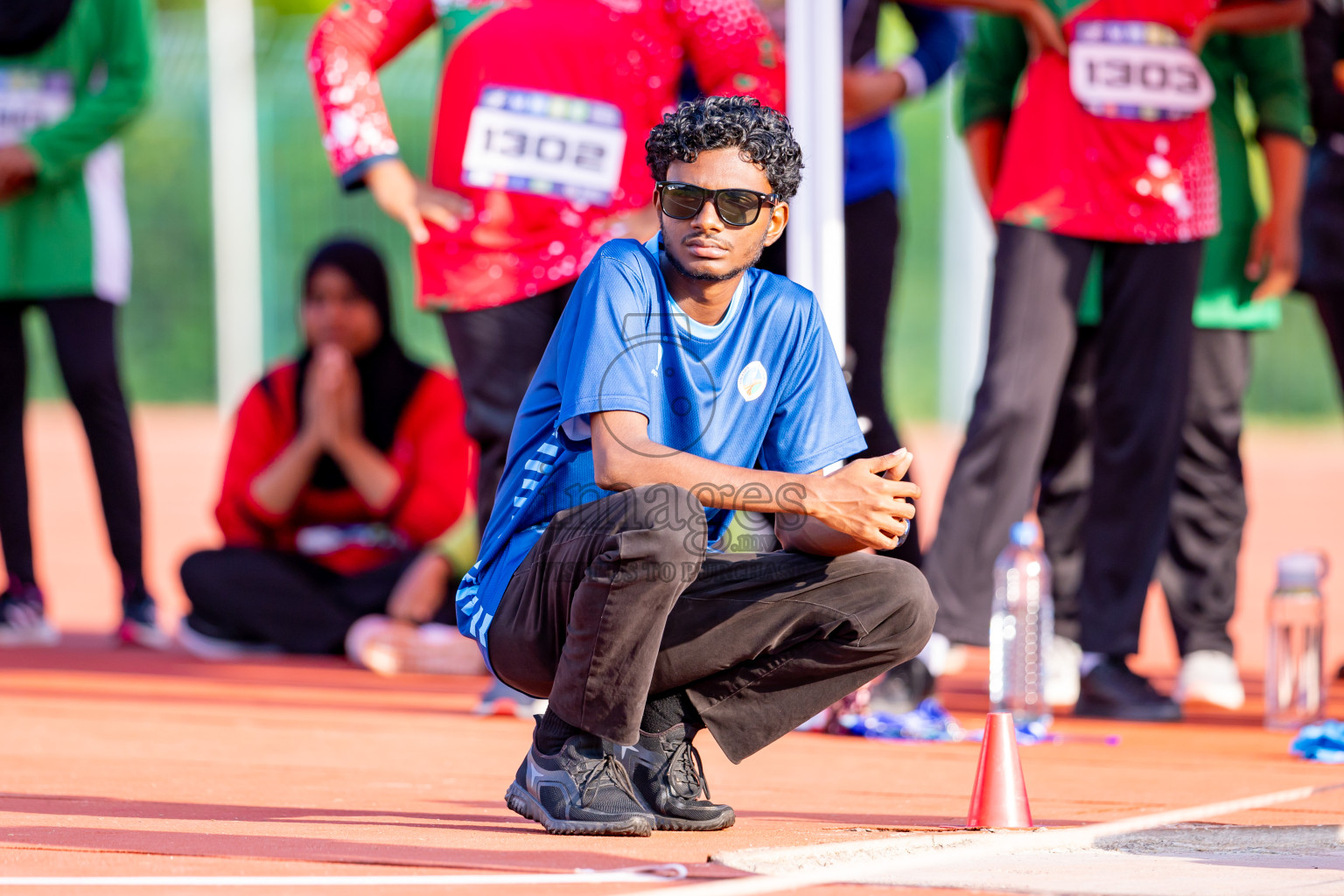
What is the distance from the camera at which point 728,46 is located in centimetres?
452

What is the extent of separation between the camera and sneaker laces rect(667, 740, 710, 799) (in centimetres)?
311

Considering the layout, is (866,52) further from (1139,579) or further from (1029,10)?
(1139,579)

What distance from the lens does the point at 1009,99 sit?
520 centimetres

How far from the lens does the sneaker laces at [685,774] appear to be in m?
3.11

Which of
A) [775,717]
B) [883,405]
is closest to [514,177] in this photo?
[883,405]

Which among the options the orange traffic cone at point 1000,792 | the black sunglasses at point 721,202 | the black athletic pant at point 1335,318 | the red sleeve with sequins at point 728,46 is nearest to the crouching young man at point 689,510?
the black sunglasses at point 721,202

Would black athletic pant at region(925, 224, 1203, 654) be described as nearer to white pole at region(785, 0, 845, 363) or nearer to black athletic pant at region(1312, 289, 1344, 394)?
white pole at region(785, 0, 845, 363)

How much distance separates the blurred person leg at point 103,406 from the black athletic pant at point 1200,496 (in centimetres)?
305

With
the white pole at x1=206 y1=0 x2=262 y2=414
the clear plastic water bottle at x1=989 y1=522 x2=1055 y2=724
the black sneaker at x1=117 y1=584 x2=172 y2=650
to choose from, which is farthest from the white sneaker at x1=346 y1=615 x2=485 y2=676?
the white pole at x1=206 y1=0 x2=262 y2=414

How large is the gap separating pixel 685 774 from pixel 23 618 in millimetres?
4049

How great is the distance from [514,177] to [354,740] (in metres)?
1.38

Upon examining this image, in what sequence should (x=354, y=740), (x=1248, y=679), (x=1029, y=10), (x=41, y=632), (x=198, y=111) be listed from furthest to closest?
(x=198, y=111) → (x=41, y=632) → (x=1248, y=679) → (x=1029, y=10) → (x=354, y=740)

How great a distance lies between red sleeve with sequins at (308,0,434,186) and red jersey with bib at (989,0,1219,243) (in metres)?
1.58

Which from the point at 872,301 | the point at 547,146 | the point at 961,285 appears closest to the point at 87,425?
the point at 547,146
